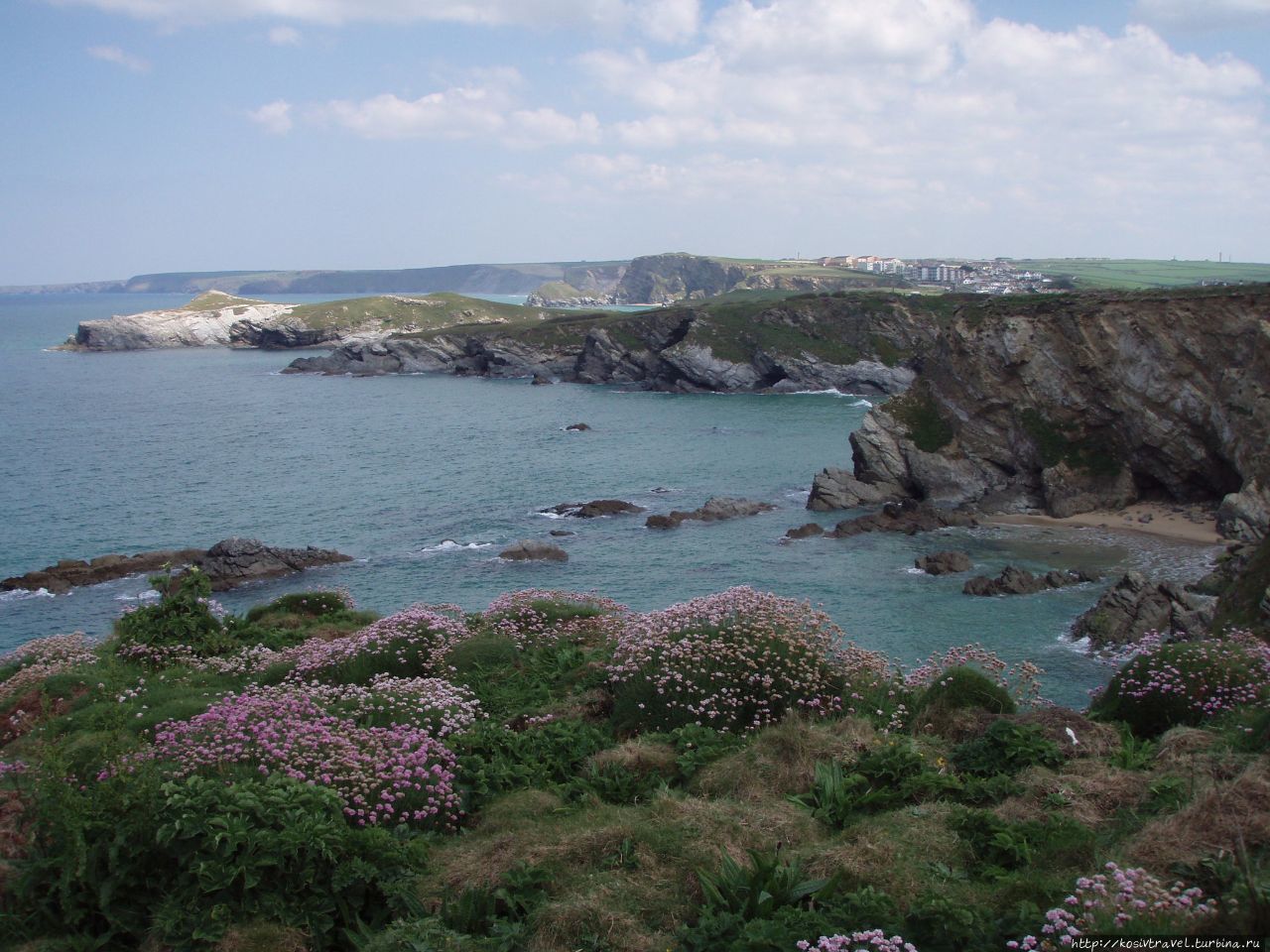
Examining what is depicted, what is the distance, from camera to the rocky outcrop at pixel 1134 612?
28.6 metres

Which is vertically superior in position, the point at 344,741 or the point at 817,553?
the point at 344,741

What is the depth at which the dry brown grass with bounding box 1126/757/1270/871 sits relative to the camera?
673cm

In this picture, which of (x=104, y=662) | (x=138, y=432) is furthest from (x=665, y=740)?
(x=138, y=432)

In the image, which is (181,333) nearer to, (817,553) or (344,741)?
(817,553)

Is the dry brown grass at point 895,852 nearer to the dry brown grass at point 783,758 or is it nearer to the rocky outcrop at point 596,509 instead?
the dry brown grass at point 783,758

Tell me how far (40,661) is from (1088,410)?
51.0 m

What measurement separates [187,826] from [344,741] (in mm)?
1875

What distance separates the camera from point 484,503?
56.2 m

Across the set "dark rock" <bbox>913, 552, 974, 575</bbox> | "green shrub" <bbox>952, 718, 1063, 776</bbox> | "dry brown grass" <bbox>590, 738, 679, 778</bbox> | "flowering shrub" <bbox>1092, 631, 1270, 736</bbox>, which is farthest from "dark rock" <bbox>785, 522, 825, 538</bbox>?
"dry brown grass" <bbox>590, 738, 679, 778</bbox>

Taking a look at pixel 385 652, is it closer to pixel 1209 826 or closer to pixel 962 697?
pixel 962 697

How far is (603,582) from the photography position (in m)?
39.6

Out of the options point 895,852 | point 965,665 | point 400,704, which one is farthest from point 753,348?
point 895,852

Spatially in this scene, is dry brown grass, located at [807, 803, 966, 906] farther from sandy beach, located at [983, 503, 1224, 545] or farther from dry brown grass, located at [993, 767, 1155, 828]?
sandy beach, located at [983, 503, 1224, 545]

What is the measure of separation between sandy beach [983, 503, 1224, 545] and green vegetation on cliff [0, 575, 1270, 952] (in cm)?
3604
